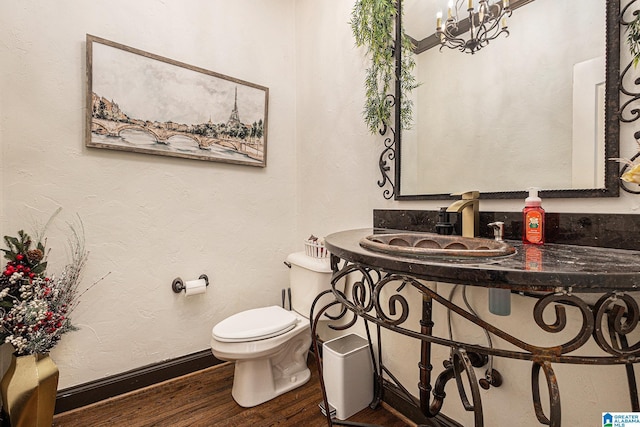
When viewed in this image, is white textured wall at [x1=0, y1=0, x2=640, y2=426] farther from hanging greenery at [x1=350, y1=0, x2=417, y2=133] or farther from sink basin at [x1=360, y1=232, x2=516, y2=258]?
sink basin at [x1=360, y1=232, x2=516, y2=258]

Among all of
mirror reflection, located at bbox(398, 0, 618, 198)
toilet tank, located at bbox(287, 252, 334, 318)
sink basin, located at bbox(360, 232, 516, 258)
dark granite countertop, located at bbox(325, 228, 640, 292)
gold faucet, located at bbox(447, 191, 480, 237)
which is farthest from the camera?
toilet tank, located at bbox(287, 252, 334, 318)

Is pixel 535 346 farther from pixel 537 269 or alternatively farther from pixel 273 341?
pixel 273 341

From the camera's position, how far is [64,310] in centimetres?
137

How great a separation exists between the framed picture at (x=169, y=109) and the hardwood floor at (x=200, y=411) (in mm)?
1307

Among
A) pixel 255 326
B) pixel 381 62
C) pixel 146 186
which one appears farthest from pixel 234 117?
pixel 255 326

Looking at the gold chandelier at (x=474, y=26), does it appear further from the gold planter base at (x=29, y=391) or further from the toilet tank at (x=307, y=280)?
the gold planter base at (x=29, y=391)

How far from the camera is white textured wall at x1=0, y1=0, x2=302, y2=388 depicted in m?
1.39

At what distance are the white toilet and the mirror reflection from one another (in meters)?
0.73

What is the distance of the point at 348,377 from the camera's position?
57.0 inches

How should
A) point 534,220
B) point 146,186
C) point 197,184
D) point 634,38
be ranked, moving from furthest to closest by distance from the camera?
point 197,184
point 146,186
point 534,220
point 634,38

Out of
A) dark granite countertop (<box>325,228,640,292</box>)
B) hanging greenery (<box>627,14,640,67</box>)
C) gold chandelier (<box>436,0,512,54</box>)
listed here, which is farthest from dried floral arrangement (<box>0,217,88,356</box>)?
hanging greenery (<box>627,14,640,67</box>)

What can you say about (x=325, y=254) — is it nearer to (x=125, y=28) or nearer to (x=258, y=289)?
(x=258, y=289)

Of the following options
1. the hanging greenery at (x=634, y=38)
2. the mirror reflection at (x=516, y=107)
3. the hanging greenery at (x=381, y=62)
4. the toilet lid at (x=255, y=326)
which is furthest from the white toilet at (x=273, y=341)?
the hanging greenery at (x=634, y=38)

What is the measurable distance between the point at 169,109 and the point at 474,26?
5.09ft
